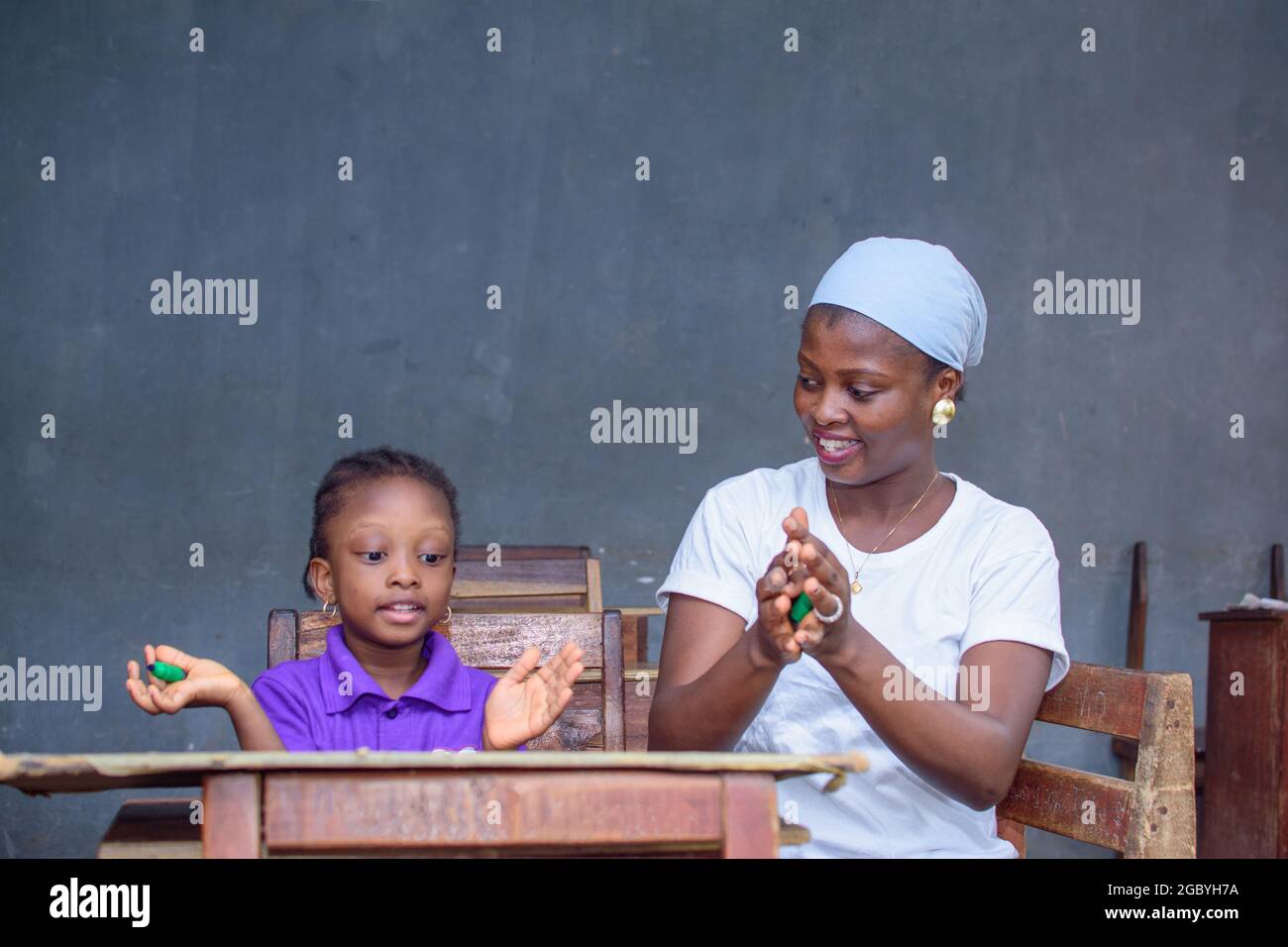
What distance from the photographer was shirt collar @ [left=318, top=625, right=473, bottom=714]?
7.66 feet

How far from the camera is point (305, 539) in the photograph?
5402 millimetres

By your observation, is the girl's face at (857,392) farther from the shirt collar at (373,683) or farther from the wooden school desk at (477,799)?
the wooden school desk at (477,799)

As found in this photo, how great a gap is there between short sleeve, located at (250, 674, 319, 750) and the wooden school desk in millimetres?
804

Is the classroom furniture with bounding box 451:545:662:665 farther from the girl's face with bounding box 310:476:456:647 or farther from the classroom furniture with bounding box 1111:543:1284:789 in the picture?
the classroom furniture with bounding box 1111:543:1284:789

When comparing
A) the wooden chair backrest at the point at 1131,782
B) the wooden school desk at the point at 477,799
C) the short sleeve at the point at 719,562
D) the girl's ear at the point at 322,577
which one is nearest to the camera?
the wooden school desk at the point at 477,799

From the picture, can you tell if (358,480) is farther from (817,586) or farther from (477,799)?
(477,799)

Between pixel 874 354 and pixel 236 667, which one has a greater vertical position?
pixel 874 354

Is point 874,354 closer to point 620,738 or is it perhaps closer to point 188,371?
point 620,738

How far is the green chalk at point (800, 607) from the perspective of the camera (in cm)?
189

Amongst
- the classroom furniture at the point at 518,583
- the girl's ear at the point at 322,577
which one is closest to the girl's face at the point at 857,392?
the girl's ear at the point at 322,577

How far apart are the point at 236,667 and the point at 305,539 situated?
553mm

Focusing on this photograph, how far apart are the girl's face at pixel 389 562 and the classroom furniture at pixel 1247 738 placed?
104 inches

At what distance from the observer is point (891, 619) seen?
2.31 metres
